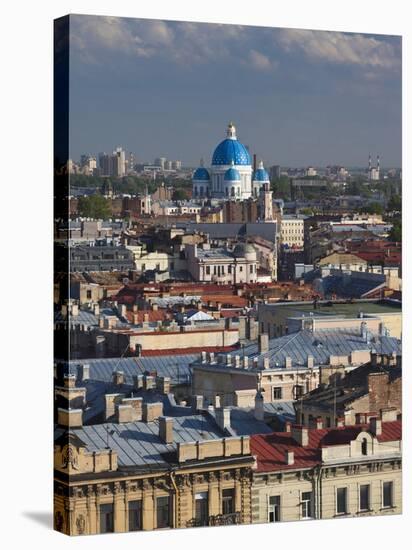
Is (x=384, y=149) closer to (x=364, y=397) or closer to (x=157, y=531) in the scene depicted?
(x=364, y=397)

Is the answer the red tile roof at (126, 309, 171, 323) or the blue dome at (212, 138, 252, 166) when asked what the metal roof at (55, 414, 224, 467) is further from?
the blue dome at (212, 138, 252, 166)

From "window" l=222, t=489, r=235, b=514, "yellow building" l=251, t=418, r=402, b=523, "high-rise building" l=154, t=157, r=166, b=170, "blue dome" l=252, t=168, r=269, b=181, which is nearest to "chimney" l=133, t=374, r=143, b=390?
"yellow building" l=251, t=418, r=402, b=523

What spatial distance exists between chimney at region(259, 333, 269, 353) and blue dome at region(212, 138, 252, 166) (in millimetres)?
2275

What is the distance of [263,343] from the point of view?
29984 mm

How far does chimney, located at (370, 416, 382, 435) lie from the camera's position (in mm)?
29078

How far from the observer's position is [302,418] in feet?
96.0

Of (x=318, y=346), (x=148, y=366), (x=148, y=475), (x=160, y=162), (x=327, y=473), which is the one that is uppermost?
(x=160, y=162)

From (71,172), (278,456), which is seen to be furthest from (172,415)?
(71,172)

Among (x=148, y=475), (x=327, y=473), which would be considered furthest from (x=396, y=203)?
(x=148, y=475)

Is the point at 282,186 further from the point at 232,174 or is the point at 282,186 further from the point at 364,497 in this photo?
the point at 364,497

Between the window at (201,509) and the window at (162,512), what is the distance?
0.37 metres

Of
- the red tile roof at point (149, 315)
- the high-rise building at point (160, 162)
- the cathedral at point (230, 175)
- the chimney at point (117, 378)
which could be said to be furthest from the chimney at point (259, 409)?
the high-rise building at point (160, 162)

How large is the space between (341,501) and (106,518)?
118 inches

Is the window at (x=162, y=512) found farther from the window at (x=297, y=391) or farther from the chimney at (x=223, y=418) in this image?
the window at (x=297, y=391)
